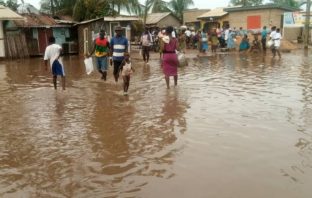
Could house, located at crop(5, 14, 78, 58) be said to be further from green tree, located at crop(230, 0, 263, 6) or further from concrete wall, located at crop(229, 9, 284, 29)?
green tree, located at crop(230, 0, 263, 6)

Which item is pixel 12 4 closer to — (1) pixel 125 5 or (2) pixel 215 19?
(1) pixel 125 5

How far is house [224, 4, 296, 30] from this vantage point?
31172mm

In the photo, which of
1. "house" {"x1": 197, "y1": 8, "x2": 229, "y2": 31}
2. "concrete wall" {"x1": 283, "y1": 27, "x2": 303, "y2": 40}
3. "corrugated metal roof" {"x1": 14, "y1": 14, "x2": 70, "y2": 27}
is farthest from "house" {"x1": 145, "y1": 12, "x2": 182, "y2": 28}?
"corrugated metal roof" {"x1": 14, "y1": 14, "x2": 70, "y2": 27}

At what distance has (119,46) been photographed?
10.7 m

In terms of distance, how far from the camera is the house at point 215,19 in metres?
34.7

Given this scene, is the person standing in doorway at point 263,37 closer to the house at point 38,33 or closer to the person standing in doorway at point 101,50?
the house at point 38,33

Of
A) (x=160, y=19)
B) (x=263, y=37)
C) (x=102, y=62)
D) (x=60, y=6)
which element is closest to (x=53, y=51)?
(x=102, y=62)

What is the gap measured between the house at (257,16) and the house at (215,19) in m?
0.73

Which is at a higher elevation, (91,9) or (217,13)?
(91,9)

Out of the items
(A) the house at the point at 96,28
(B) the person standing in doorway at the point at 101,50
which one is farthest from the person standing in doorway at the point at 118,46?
(A) the house at the point at 96,28

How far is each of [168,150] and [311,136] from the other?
6.74ft

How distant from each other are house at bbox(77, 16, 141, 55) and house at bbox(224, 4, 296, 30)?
467 inches

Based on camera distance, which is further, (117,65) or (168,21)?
(168,21)

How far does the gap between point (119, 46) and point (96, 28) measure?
13576 millimetres
